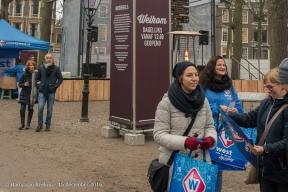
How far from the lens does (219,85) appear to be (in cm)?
469

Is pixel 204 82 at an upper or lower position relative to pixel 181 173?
upper

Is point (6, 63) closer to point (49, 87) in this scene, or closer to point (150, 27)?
point (49, 87)

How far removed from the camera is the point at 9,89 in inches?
699

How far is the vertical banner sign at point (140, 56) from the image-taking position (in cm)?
852

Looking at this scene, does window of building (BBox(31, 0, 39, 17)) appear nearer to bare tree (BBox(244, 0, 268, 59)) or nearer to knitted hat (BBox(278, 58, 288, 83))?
bare tree (BBox(244, 0, 268, 59))

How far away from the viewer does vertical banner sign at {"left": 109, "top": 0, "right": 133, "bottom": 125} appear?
28.2ft

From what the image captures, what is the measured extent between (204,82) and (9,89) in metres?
14.4

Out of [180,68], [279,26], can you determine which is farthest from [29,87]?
[180,68]

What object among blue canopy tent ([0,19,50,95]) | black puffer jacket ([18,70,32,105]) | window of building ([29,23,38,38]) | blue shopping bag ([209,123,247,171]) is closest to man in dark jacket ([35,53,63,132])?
black puffer jacket ([18,70,32,105])

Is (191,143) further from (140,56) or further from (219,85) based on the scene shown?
(140,56)

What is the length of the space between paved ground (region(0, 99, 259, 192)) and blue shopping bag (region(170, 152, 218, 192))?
97.9 inches

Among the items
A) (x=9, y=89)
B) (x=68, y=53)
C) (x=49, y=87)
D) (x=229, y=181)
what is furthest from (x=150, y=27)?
(x=68, y=53)

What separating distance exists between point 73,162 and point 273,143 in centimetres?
458

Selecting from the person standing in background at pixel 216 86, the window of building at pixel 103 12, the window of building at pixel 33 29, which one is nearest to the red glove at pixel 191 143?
the person standing in background at pixel 216 86
